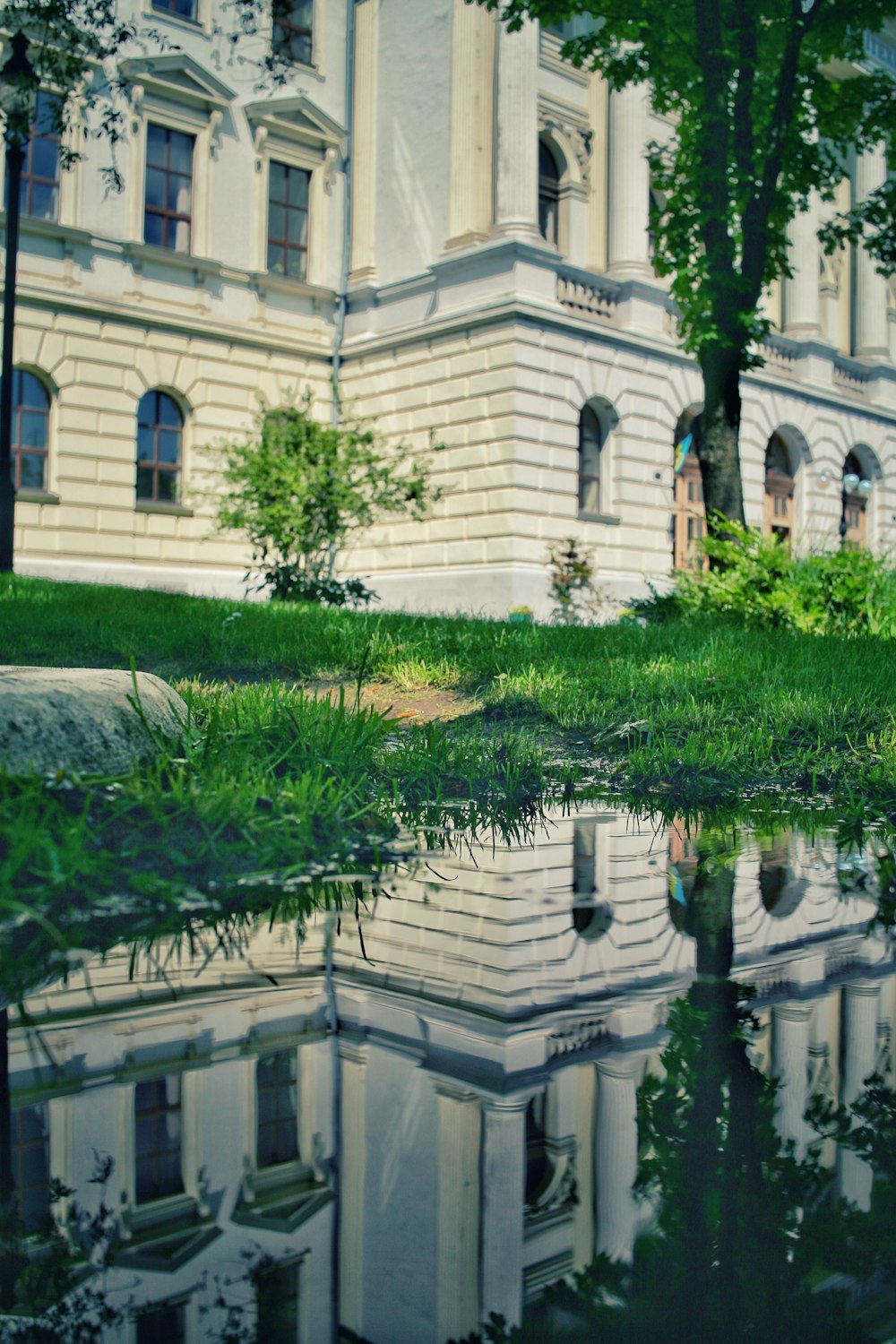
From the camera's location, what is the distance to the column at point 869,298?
29422mm

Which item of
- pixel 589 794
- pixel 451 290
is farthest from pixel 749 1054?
pixel 451 290

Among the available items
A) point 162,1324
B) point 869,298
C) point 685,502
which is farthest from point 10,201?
Result: point 869,298

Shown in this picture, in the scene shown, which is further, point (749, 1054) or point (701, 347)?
point (701, 347)

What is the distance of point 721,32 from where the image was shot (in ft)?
41.8

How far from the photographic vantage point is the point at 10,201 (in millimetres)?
12211

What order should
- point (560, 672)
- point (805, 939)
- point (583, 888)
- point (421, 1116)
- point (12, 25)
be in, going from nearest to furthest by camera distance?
point (421, 1116), point (805, 939), point (583, 888), point (560, 672), point (12, 25)

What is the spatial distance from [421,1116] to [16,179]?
13.6 meters

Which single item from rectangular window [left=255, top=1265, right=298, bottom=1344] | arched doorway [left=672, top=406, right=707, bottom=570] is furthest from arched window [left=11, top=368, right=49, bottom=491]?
rectangular window [left=255, top=1265, right=298, bottom=1344]

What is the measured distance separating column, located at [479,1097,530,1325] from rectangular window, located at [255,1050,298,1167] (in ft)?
0.81

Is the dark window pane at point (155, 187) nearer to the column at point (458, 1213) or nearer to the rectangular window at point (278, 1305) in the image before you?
the column at point (458, 1213)

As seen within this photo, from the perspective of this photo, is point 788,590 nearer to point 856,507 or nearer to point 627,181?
point 627,181

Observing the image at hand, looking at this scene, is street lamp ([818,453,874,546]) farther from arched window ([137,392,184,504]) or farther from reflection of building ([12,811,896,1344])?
reflection of building ([12,811,896,1344])

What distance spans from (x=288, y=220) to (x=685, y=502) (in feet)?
31.8

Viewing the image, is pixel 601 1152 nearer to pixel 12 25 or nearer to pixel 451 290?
pixel 12 25
